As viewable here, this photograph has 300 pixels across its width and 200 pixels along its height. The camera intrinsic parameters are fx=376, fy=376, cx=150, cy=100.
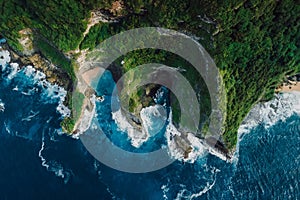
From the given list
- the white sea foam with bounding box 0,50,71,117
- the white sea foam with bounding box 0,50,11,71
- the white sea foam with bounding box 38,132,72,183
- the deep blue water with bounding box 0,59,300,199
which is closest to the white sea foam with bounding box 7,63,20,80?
the white sea foam with bounding box 0,50,71,117

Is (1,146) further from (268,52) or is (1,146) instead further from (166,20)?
(268,52)

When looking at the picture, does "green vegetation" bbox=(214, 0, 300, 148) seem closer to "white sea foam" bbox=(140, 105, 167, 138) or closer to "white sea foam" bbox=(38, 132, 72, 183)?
"white sea foam" bbox=(140, 105, 167, 138)

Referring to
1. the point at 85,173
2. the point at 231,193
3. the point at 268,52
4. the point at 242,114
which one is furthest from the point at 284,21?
the point at 85,173

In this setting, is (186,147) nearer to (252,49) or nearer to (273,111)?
(273,111)

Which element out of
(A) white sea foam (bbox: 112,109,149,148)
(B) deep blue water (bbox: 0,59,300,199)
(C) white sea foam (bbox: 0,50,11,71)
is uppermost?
(C) white sea foam (bbox: 0,50,11,71)

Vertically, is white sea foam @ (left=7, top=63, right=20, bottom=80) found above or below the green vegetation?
below

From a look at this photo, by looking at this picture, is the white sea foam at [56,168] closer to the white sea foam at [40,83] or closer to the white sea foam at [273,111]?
the white sea foam at [40,83]

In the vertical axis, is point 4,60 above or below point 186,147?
above

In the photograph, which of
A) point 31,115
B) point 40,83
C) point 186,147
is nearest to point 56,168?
point 31,115
